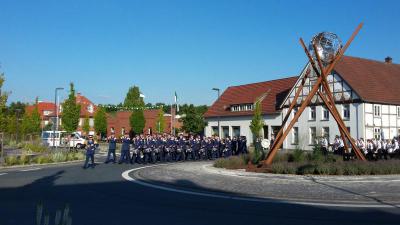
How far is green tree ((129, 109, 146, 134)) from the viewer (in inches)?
2427

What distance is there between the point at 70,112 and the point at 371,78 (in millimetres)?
28500

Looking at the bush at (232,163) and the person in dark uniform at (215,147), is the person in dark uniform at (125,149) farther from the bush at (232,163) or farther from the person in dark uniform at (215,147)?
the bush at (232,163)

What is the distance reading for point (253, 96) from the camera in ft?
175

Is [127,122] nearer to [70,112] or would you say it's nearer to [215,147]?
[70,112]

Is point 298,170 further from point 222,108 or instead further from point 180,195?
point 222,108

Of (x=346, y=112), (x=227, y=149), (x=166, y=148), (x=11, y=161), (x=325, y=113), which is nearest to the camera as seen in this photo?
(x=11, y=161)

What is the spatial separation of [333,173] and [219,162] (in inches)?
225

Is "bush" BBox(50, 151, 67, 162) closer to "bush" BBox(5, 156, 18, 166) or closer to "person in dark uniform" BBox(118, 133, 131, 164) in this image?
"bush" BBox(5, 156, 18, 166)

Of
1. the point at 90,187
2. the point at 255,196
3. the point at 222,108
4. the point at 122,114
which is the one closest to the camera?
the point at 255,196

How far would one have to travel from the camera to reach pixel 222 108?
56.9m

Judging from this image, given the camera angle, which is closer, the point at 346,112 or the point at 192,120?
the point at 346,112

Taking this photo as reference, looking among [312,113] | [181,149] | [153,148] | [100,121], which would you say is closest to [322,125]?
[312,113]

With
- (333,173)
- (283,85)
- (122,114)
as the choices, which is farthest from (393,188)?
(122,114)

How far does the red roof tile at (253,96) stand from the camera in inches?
1959
